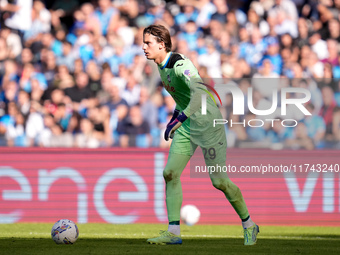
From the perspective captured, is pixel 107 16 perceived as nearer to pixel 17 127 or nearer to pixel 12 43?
pixel 12 43

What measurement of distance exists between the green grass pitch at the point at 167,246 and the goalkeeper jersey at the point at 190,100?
125 centimetres

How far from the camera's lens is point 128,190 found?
12.2 m

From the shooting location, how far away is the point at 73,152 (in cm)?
1222

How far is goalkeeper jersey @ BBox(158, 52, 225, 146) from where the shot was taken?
25.1 ft

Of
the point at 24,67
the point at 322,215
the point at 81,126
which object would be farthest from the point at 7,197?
the point at 322,215

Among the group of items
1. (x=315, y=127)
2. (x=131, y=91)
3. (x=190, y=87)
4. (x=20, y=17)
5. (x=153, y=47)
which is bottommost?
(x=315, y=127)

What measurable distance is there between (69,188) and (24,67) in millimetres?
3700

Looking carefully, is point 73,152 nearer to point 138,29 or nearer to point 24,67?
point 24,67

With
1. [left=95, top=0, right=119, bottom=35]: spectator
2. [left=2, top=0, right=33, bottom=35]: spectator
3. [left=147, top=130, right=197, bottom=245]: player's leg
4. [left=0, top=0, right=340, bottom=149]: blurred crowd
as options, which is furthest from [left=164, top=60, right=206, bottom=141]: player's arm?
[left=2, top=0, right=33, bottom=35]: spectator

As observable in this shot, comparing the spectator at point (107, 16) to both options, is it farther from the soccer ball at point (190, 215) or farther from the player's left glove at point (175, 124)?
the player's left glove at point (175, 124)

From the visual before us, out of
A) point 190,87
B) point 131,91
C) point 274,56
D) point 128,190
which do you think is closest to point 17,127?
point 131,91

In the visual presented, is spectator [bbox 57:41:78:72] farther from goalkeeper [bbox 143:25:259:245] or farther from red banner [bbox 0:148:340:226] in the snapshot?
goalkeeper [bbox 143:25:259:245]

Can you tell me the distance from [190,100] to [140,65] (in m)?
6.81

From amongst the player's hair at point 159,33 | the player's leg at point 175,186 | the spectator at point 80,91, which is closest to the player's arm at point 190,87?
the player's leg at point 175,186
